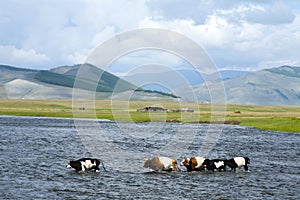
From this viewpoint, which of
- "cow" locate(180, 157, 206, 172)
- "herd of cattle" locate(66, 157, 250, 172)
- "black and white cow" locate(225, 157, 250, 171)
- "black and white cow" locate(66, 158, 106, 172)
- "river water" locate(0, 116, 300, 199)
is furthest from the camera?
"black and white cow" locate(225, 157, 250, 171)

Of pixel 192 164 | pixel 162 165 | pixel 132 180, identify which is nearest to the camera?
pixel 132 180

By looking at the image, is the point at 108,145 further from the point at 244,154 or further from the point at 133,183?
the point at 133,183

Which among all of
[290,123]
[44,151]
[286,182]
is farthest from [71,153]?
[290,123]

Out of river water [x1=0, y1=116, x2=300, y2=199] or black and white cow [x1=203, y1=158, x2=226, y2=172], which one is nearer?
river water [x1=0, y1=116, x2=300, y2=199]

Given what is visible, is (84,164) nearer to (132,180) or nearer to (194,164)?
(132,180)

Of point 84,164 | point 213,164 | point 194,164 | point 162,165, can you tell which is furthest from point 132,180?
point 213,164

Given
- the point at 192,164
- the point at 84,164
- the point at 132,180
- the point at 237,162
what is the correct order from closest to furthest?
the point at 132,180 < the point at 84,164 < the point at 192,164 < the point at 237,162

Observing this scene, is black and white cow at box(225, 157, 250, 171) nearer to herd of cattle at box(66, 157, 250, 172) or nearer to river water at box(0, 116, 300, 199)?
herd of cattle at box(66, 157, 250, 172)

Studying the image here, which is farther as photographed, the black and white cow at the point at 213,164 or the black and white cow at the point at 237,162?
the black and white cow at the point at 237,162

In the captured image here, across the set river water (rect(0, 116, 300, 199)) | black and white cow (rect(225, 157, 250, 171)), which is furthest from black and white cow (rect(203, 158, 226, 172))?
river water (rect(0, 116, 300, 199))

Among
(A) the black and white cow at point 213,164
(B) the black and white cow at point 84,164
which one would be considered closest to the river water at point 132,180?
(B) the black and white cow at point 84,164

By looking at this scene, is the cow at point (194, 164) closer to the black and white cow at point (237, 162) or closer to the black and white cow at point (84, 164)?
the black and white cow at point (237, 162)

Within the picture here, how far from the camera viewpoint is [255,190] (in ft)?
95.7

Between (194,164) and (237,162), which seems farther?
(237,162)
